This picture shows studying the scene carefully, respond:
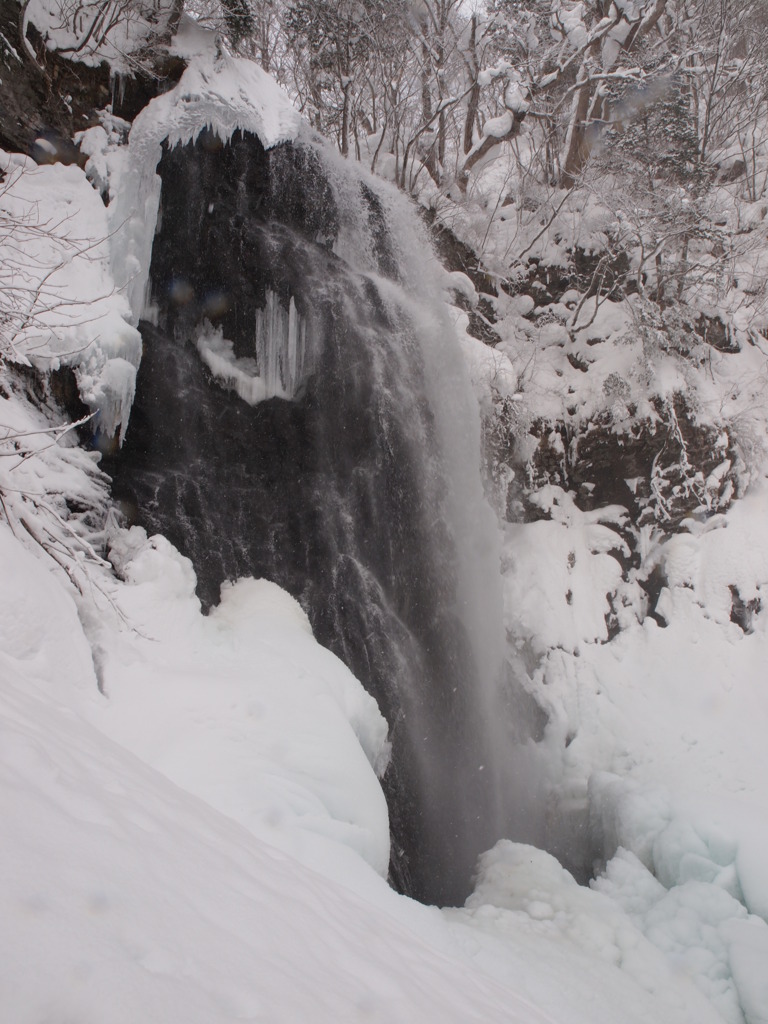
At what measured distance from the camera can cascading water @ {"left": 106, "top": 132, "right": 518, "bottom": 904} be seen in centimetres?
572

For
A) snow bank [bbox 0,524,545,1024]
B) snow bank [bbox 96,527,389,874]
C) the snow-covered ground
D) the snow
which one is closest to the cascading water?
the snow-covered ground

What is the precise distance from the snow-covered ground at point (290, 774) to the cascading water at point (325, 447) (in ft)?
1.56

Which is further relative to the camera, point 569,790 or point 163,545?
point 569,790

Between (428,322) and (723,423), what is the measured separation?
461 centimetres

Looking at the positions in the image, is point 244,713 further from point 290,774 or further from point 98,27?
point 98,27

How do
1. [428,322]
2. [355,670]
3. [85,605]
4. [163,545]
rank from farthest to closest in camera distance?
1. [428,322]
2. [355,670]
3. [163,545]
4. [85,605]

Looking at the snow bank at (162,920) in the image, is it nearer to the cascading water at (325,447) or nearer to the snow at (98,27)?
the cascading water at (325,447)

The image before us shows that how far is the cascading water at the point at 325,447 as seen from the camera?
5.72 m

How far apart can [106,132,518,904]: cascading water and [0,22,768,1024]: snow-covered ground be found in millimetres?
476

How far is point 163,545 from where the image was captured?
4.79 metres

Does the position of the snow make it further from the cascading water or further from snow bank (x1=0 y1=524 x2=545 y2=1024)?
snow bank (x1=0 y1=524 x2=545 y2=1024)

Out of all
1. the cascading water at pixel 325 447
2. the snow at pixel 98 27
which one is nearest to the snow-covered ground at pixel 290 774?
the cascading water at pixel 325 447

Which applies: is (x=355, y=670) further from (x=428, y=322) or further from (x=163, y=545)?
(x=428, y=322)

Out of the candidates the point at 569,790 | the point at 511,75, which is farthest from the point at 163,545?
the point at 511,75
